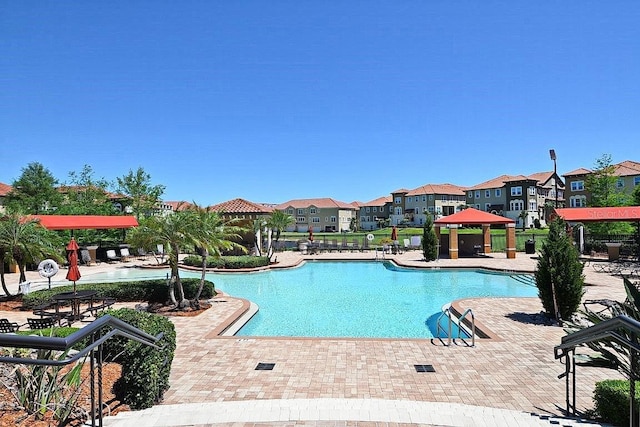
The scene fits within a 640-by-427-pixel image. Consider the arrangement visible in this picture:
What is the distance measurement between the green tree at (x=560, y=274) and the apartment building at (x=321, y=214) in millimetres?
77608

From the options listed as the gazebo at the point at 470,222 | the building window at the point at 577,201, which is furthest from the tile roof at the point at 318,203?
the gazebo at the point at 470,222

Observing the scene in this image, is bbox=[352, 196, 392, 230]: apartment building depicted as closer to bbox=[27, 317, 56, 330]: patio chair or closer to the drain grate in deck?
bbox=[27, 317, 56, 330]: patio chair

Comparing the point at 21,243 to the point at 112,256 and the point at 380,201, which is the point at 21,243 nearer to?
the point at 112,256

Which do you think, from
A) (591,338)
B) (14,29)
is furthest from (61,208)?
(591,338)

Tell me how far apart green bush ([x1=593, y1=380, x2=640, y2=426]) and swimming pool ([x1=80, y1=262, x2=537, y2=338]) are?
6273 millimetres

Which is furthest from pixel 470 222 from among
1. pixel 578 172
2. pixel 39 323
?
pixel 578 172

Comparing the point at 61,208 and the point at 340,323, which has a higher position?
the point at 61,208

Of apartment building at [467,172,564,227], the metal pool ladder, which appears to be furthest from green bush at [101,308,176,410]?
apartment building at [467,172,564,227]

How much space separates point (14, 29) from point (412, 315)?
1783cm

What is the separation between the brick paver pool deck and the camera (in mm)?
5958

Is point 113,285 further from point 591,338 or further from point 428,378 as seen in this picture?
point 591,338

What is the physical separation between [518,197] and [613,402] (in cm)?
7054

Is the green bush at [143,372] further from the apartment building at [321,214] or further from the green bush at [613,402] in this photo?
the apartment building at [321,214]

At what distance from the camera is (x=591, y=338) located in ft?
13.7
